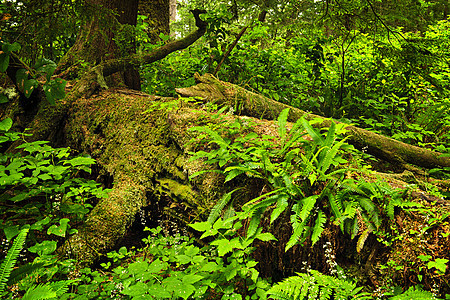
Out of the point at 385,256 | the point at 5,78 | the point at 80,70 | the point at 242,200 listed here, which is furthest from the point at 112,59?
the point at 385,256

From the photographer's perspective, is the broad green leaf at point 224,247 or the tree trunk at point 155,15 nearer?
the broad green leaf at point 224,247

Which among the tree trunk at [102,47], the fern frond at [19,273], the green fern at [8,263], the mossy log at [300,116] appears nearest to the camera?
the green fern at [8,263]

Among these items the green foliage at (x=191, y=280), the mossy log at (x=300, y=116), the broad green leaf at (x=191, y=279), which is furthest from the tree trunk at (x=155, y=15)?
the broad green leaf at (x=191, y=279)

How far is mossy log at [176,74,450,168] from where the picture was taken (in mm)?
3416

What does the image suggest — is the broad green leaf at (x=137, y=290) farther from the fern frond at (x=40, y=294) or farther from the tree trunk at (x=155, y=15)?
the tree trunk at (x=155, y=15)

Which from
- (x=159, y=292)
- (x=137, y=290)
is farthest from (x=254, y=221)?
(x=137, y=290)

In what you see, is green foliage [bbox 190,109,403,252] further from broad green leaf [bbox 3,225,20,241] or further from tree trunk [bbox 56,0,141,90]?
tree trunk [bbox 56,0,141,90]

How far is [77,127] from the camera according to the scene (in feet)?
13.9

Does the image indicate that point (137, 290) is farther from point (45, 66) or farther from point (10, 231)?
point (45, 66)

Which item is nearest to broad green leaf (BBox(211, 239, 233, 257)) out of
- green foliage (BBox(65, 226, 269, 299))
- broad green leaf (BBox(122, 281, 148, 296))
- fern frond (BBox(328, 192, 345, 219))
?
green foliage (BBox(65, 226, 269, 299))

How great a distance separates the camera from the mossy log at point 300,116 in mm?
3416

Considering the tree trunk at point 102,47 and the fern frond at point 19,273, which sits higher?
the tree trunk at point 102,47

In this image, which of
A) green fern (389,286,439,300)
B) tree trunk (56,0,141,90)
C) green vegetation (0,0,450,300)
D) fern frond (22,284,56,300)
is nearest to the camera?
fern frond (22,284,56,300)

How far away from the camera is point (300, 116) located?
4062 millimetres
